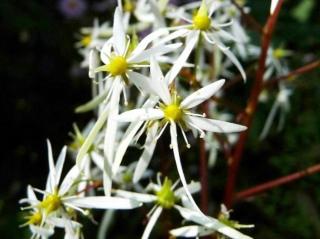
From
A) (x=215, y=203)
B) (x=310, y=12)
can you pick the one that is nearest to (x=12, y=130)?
(x=215, y=203)

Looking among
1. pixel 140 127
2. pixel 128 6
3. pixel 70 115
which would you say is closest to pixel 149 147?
pixel 140 127

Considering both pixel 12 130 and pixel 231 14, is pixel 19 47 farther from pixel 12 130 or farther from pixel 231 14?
pixel 231 14

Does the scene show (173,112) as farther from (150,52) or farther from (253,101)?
(253,101)

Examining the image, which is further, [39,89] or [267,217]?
[39,89]

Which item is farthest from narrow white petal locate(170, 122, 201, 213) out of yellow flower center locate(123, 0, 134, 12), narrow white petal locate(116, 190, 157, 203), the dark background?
the dark background

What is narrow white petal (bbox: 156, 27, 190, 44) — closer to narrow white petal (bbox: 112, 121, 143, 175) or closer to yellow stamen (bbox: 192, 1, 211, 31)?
yellow stamen (bbox: 192, 1, 211, 31)

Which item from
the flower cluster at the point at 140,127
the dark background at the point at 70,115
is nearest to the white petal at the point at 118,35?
the flower cluster at the point at 140,127

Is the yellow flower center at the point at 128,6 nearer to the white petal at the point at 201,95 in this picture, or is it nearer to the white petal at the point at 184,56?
the white petal at the point at 184,56
